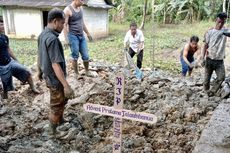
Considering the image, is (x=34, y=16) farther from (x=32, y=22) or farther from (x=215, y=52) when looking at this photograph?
(x=215, y=52)

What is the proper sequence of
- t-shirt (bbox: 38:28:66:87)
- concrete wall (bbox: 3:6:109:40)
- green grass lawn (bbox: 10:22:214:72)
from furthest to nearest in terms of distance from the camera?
1. concrete wall (bbox: 3:6:109:40)
2. green grass lawn (bbox: 10:22:214:72)
3. t-shirt (bbox: 38:28:66:87)

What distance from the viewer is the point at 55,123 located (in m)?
4.37

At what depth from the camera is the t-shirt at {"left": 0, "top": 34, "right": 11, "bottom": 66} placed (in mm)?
5578

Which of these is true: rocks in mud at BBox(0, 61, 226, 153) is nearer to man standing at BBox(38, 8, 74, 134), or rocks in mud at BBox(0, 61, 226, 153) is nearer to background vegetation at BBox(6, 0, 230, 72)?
man standing at BBox(38, 8, 74, 134)

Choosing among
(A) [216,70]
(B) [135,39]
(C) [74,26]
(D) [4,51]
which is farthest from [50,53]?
(B) [135,39]

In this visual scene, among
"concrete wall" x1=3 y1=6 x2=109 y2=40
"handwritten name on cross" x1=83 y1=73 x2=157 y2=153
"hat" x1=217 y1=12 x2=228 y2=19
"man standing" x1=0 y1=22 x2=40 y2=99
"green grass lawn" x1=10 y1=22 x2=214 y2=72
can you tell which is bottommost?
A: "green grass lawn" x1=10 y1=22 x2=214 y2=72

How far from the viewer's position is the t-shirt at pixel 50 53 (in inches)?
150

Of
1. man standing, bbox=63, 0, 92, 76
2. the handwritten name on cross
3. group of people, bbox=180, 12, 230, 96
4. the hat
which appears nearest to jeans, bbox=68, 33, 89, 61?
man standing, bbox=63, 0, 92, 76

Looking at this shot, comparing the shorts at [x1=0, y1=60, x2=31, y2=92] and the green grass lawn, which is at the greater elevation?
the shorts at [x1=0, y1=60, x2=31, y2=92]

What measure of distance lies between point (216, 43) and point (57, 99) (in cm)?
307

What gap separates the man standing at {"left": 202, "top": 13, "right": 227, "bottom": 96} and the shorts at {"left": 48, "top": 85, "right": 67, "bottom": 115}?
294 centimetres

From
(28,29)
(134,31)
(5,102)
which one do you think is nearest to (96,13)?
(28,29)

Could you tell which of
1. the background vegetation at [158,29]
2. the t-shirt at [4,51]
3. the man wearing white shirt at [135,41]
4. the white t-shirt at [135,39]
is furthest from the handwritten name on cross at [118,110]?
the background vegetation at [158,29]

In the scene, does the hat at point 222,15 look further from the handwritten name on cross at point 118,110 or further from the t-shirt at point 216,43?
the handwritten name on cross at point 118,110
